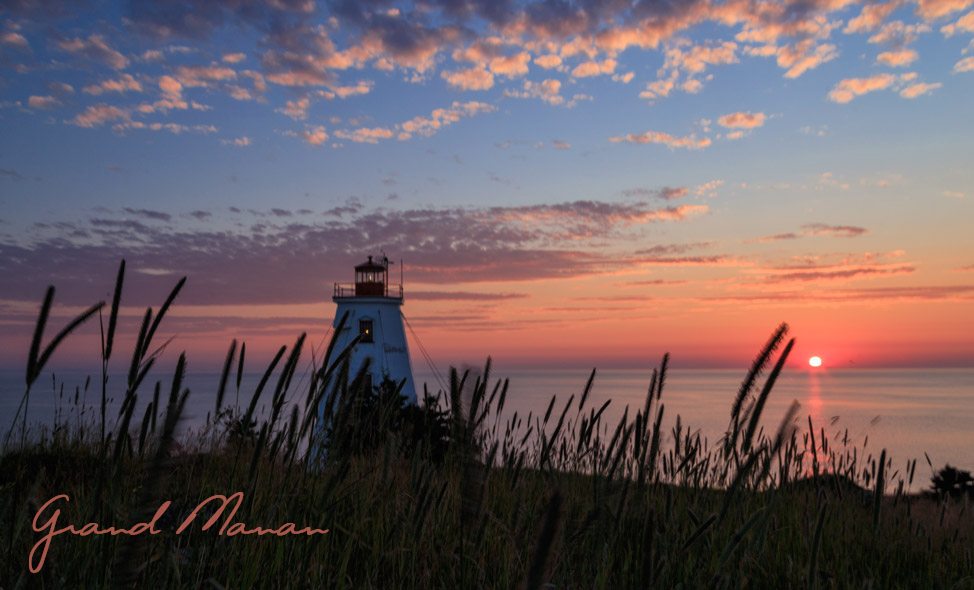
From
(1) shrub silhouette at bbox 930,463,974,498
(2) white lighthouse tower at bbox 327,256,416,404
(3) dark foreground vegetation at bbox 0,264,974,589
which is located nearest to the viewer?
(3) dark foreground vegetation at bbox 0,264,974,589

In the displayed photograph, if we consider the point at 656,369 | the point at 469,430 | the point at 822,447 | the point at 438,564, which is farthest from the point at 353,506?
the point at 822,447

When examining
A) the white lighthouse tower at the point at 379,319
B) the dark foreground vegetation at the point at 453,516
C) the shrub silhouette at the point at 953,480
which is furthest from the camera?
the white lighthouse tower at the point at 379,319

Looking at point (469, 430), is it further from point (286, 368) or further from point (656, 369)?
point (656, 369)

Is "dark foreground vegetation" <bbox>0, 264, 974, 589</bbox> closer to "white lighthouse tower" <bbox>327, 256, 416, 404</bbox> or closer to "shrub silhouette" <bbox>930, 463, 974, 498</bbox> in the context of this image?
"shrub silhouette" <bbox>930, 463, 974, 498</bbox>

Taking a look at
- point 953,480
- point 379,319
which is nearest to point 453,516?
point 953,480

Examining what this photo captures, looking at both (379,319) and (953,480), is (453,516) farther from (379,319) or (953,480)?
(379,319)

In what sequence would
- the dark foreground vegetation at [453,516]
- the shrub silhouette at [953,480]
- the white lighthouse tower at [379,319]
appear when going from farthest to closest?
the white lighthouse tower at [379,319] < the shrub silhouette at [953,480] < the dark foreground vegetation at [453,516]

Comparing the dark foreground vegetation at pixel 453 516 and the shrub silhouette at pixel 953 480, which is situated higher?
the dark foreground vegetation at pixel 453 516

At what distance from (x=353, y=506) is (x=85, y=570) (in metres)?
1.92

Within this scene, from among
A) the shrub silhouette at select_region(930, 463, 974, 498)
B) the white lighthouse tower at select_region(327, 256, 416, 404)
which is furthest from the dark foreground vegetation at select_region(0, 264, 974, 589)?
the white lighthouse tower at select_region(327, 256, 416, 404)

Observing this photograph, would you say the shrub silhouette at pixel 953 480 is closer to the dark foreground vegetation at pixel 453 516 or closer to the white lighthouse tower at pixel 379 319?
the dark foreground vegetation at pixel 453 516

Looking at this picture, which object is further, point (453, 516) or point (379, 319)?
point (379, 319)

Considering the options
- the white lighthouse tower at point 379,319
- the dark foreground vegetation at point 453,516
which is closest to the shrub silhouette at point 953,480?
the dark foreground vegetation at point 453,516

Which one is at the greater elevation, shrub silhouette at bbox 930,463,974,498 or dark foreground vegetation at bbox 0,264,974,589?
dark foreground vegetation at bbox 0,264,974,589
